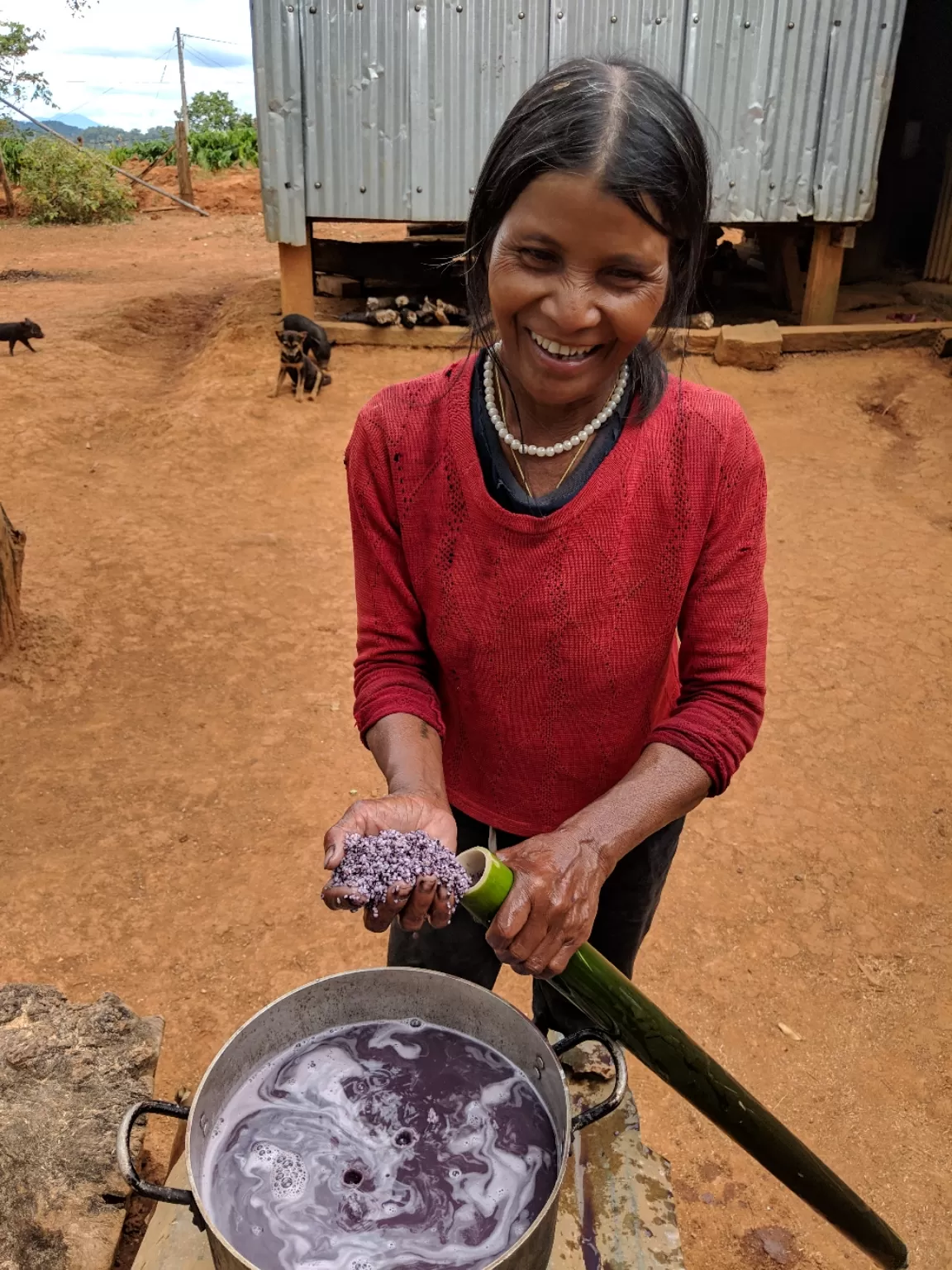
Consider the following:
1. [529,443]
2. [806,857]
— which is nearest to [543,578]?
[529,443]

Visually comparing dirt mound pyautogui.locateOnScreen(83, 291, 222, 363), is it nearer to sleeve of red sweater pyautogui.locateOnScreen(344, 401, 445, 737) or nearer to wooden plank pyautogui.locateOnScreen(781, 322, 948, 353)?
wooden plank pyautogui.locateOnScreen(781, 322, 948, 353)

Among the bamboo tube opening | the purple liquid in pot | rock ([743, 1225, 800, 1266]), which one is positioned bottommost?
rock ([743, 1225, 800, 1266])

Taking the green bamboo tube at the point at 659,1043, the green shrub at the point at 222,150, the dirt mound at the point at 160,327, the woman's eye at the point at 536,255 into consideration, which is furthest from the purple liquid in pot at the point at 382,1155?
the green shrub at the point at 222,150

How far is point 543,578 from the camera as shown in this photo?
5.13ft

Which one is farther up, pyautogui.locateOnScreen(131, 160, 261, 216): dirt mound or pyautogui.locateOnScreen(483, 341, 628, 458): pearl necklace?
pyautogui.locateOnScreen(483, 341, 628, 458): pearl necklace

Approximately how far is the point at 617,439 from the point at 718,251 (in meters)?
10.3

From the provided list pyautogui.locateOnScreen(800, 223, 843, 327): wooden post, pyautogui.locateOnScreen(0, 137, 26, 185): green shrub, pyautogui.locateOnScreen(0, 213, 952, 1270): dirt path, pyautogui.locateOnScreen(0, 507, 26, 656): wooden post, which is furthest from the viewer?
pyautogui.locateOnScreen(0, 137, 26, 185): green shrub

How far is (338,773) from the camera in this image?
4.05 metres

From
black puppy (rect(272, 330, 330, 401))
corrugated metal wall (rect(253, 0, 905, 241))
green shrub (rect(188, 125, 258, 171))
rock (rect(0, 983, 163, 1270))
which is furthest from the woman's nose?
green shrub (rect(188, 125, 258, 171))

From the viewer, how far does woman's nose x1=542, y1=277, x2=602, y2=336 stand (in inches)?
53.8

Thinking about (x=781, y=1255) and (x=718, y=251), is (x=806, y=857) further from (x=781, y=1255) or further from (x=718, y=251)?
(x=718, y=251)

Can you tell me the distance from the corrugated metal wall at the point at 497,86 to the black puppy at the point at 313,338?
0.72 meters

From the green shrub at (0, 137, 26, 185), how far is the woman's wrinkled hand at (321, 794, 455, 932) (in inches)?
871

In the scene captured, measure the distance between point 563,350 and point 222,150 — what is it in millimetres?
26756
